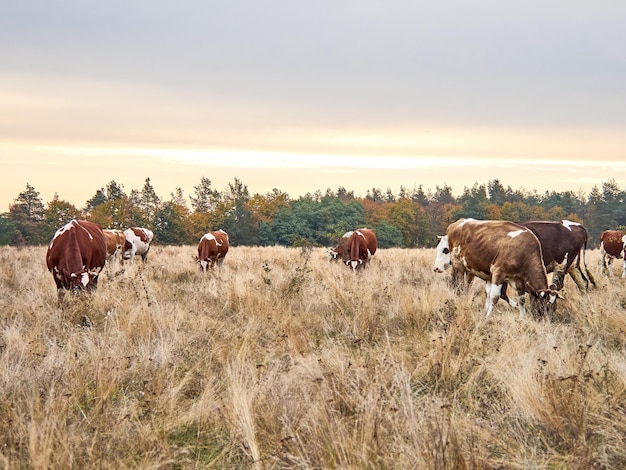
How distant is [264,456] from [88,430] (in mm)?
1324

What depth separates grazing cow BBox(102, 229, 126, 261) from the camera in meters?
17.4

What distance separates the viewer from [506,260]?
26.9 feet

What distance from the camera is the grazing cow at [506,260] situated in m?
7.75

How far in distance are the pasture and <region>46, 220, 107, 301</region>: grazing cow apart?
819mm

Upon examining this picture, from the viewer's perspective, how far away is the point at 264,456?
3.36 metres

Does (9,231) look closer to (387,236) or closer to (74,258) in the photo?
(387,236)

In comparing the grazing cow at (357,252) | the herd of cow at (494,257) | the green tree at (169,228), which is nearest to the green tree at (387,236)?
the green tree at (169,228)

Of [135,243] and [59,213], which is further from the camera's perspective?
[59,213]

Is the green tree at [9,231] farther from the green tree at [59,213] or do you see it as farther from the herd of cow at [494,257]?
the herd of cow at [494,257]

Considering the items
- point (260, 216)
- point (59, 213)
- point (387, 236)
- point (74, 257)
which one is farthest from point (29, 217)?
point (74, 257)

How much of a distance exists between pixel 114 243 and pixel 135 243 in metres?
1.69

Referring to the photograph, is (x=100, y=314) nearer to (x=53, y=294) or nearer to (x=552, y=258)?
(x=53, y=294)

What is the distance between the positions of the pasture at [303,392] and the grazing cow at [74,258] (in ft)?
2.69

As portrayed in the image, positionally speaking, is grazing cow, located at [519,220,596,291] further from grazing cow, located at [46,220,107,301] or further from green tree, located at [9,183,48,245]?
green tree, located at [9,183,48,245]
